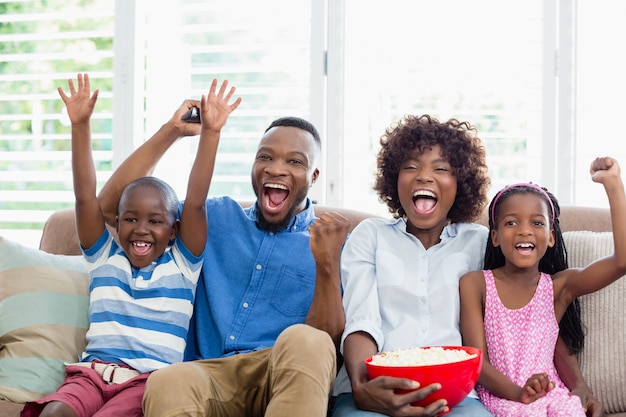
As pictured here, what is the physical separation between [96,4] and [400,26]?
4.62ft

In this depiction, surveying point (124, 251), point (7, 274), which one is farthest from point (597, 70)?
A: point (7, 274)

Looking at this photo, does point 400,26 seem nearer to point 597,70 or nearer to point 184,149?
point 597,70

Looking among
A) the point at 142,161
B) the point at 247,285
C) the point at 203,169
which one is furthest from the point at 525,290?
the point at 142,161

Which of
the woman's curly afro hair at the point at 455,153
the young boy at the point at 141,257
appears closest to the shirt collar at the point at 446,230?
the woman's curly afro hair at the point at 455,153

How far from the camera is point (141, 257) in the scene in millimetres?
1936

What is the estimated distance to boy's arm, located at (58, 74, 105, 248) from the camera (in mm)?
1948

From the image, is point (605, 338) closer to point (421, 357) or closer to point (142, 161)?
point (421, 357)

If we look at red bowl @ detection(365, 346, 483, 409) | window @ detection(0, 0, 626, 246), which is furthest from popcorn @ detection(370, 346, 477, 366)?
window @ detection(0, 0, 626, 246)

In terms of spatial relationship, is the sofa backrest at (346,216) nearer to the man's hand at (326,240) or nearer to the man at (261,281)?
the man at (261,281)

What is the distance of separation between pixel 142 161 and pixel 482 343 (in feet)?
3.46

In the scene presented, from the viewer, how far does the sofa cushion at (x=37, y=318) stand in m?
1.96

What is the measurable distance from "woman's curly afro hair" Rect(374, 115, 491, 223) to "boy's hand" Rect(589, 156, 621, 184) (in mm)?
329

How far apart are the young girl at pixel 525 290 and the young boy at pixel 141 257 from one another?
0.73 metres

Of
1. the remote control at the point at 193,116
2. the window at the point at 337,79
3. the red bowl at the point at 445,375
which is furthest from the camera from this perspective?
the window at the point at 337,79
